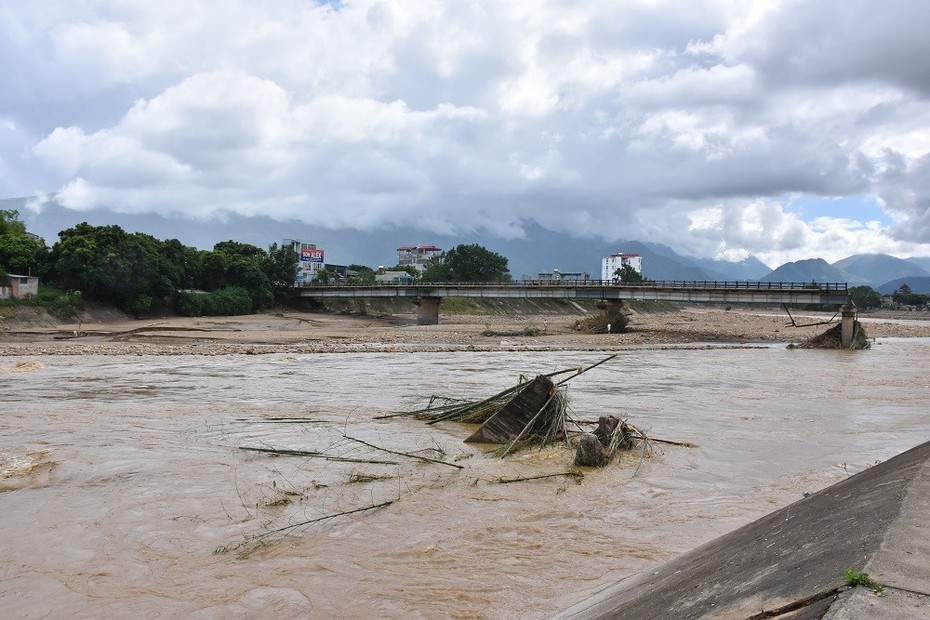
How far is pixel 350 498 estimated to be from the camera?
8.70 m

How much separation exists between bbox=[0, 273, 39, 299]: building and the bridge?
36267mm

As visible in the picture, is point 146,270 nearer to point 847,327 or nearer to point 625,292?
point 625,292

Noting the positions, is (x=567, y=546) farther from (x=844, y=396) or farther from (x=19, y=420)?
(x=844, y=396)

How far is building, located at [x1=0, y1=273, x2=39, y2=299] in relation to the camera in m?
49.1

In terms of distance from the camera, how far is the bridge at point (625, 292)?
56.8 m

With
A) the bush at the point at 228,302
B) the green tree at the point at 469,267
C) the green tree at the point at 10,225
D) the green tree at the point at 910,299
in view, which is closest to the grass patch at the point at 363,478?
the bush at the point at 228,302

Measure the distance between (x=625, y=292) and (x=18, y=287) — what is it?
175ft

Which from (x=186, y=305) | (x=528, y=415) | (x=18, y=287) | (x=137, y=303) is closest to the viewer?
(x=528, y=415)

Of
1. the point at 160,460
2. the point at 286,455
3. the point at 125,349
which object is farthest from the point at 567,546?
the point at 125,349

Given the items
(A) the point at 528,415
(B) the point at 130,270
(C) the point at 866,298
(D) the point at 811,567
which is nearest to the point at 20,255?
(B) the point at 130,270

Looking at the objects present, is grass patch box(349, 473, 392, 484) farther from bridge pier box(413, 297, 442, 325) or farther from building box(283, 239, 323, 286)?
building box(283, 239, 323, 286)

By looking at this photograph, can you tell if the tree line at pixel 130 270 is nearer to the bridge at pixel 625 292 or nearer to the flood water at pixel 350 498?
the bridge at pixel 625 292

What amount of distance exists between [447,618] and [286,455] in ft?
21.3

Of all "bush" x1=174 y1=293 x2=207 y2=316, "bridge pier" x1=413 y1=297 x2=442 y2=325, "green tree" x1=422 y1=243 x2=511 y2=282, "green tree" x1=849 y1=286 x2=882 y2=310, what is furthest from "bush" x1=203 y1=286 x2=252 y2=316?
"green tree" x1=849 y1=286 x2=882 y2=310
